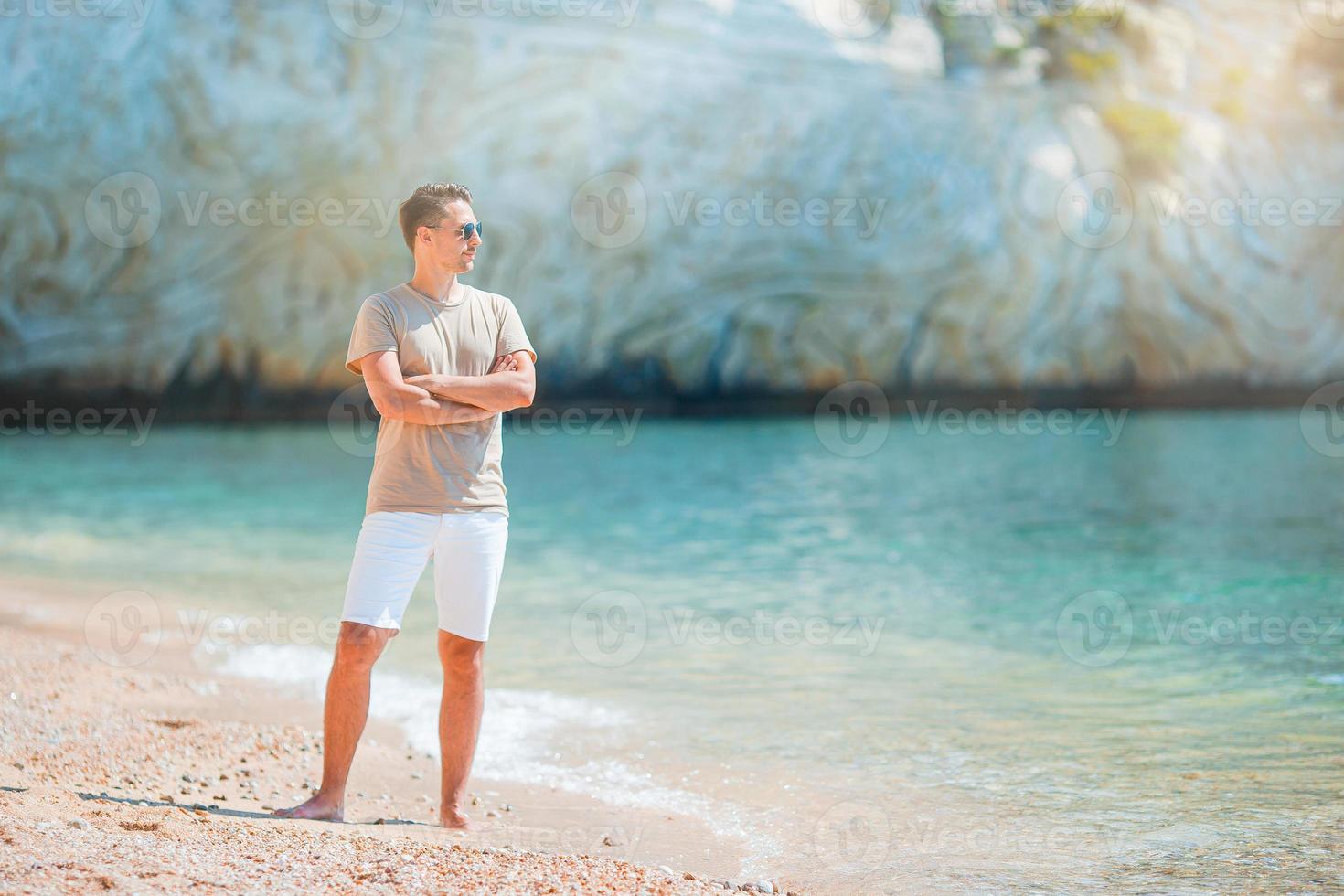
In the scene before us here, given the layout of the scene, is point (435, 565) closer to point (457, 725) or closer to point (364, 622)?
point (364, 622)

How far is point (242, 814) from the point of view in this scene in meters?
3.45

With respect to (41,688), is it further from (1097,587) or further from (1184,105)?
(1184,105)

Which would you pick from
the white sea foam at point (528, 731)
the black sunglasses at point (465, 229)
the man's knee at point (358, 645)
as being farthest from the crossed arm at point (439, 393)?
the white sea foam at point (528, 731)

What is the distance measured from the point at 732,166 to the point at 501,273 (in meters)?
4.85

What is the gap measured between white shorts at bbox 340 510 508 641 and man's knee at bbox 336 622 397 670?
0.02 metres

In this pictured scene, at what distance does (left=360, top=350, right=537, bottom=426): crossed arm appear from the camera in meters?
3.34

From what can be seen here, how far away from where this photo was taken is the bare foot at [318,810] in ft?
11.3

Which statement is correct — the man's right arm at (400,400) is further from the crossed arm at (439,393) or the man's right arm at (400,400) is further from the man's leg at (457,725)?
the man's leg at (457,725)

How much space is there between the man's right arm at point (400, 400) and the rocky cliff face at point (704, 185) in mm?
20248

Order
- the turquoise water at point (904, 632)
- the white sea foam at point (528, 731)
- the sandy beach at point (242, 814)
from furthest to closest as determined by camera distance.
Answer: the white sea foam at point (528, 731) < the turquoise water at point (904, 632) < the sandy beach at point (242, 814)

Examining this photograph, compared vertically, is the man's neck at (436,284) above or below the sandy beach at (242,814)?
above

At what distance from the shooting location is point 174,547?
9703 mm

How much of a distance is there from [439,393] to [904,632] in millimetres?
3880

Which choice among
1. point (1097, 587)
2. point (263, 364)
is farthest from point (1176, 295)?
point (1097, 587)
